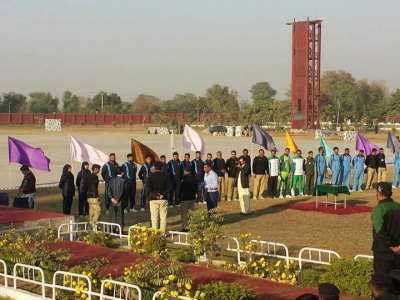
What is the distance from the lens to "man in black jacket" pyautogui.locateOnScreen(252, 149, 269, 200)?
68.0ft

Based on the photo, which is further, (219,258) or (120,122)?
(120,122)

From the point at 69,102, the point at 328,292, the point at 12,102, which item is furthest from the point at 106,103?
the point at 328,292

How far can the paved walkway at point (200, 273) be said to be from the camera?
8.72 meters

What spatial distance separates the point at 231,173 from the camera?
2016cm


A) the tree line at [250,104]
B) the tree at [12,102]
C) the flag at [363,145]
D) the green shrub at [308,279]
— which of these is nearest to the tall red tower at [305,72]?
the tree line at [250,104]

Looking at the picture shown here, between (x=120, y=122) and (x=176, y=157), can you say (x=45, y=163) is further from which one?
(x=120, y=122)

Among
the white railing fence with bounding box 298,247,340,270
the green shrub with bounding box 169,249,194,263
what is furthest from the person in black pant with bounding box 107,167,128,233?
the white railing fence with bounding box 298,247,340,270

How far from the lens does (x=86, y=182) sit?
16078 mm

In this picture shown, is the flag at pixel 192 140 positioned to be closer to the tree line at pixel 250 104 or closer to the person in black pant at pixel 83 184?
the person in black pant at pixel 83 184

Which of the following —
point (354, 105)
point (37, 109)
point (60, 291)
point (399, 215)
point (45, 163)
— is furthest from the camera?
point (37, 109)

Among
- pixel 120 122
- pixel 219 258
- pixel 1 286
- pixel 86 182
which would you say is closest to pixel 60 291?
pixel 1 286

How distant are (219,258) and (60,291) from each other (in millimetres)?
3101

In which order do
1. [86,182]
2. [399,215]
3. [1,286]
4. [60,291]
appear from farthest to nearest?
1. [86,182]
2. [1,286]
3. [60,291]
4. [399,215]

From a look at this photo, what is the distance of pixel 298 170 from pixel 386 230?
45.5 feet
